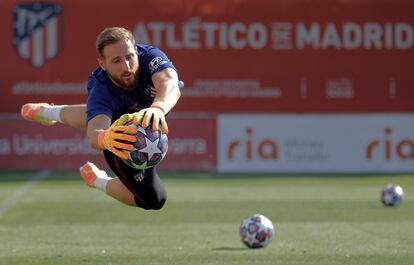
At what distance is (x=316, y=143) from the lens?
89.4ft

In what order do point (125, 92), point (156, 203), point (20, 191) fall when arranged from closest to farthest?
point (125, 92) < point (156, 203) < point (20, 191)

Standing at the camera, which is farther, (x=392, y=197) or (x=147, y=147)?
(x=392, y=197)

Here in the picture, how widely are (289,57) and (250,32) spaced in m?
1.17

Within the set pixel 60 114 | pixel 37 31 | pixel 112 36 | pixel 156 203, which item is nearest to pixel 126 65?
pixel 112 36

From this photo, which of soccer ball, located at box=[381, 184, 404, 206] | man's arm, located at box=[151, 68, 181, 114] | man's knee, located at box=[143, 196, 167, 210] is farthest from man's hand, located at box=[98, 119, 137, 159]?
soccer ball, located at box=[381, 184, 404, 206]

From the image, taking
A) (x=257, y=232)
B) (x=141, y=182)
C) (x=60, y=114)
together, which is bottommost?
(x=257, y=232)

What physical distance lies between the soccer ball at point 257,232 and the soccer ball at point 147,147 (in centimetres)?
371

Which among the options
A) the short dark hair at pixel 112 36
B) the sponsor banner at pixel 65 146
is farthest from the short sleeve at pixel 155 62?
the sponsor banner at pixel 65 146

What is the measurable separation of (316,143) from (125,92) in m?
17.8

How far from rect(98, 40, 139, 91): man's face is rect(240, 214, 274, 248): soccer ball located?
3.39 meters

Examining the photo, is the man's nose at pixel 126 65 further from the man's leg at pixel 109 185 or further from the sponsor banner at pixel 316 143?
the sponsor banner at pixel 316 143

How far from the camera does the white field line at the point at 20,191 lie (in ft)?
59.9

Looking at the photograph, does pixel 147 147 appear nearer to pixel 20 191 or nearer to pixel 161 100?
pixel 161 100

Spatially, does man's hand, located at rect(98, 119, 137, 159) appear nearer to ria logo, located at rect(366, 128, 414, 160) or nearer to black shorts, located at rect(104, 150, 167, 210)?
black shorts, located at rect(104, 150, 167, 210)
